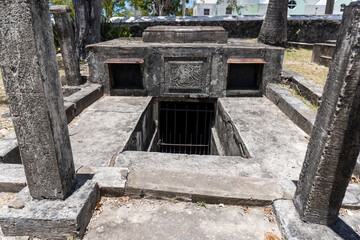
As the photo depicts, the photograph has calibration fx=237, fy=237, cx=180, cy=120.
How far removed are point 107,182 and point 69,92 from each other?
4046 mm

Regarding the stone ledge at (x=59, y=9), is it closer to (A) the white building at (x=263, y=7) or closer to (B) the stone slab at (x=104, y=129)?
(B) the stone slab at (x=104, y=129)

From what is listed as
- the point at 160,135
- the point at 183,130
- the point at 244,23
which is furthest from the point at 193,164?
the point at 244,23

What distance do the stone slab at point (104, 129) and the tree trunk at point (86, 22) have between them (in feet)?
13.8

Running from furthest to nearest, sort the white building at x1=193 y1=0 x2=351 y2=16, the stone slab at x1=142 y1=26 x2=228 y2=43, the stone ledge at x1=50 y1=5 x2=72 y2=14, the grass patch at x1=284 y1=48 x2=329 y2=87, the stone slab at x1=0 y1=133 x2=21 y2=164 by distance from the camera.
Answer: the white building at x1=193 y1=0 x2=351 y2=16 < the grass patch at x1=284 y1=48 x2=329 y2=87 < the stone slab at x1=142 y1=26 x2=228 y2=43 < the stone ledge at x1=50 y1=5 x2=72 y2=14 < the stone slab at x1=0 y1=133 x2=21 y2=164

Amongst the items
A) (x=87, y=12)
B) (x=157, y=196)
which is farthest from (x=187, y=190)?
(x=87, y=12)

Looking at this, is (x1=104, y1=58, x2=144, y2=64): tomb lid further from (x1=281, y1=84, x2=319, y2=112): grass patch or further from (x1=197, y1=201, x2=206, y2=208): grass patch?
(x1=197, y1=201, x2=206, y2=208): grass patch

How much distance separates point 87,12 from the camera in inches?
331

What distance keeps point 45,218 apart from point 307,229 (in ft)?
6.86

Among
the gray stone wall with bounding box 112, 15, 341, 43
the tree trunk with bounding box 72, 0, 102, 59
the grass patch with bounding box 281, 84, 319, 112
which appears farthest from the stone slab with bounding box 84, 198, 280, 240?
the gray stone wall with bounding box 112, 15, 341, 43

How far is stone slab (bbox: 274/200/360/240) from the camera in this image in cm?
185

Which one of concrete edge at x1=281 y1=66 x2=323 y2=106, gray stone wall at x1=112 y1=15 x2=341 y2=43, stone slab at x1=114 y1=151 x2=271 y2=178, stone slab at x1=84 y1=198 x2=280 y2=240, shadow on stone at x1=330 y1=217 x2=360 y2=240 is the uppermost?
gray stone wall at x1=112 y1=15 x2=341 y2=43

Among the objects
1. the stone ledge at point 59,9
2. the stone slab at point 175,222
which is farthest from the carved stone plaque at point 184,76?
the stone slab at point 175,222

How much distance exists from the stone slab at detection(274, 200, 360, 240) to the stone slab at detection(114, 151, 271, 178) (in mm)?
774

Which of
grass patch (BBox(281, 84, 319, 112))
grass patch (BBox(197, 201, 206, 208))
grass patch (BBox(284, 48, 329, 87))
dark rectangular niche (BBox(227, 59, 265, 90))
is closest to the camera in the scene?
grass patch (BBox(197, 201, 206, 208))
